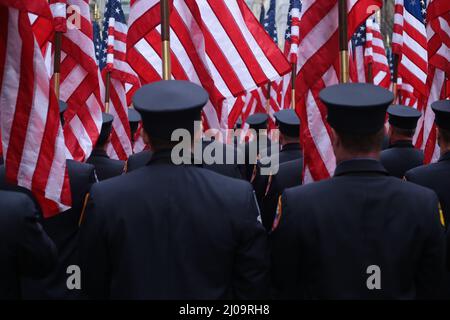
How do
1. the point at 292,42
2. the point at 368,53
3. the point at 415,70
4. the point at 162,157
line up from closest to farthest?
the point at 162,157 → the point at 415,70 → the point at 292,42 → the point at 368,53

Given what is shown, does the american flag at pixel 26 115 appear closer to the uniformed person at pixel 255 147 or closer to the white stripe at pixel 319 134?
the white stripe at pixel 319 134

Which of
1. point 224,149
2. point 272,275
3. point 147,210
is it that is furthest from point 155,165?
point 224,149

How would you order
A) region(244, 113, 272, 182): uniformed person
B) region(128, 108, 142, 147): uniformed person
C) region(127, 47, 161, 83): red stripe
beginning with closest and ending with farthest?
region(127, 47, 161, 83): red stripe
region(244, 113, 272, 182): uniformed person
region(128, 108, 142, 147): uniformed person

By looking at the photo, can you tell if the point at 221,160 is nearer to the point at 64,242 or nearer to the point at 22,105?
the point at 64,242

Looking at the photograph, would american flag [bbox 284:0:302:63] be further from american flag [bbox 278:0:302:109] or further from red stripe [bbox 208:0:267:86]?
red stripe [bbox 208:0:267:86]

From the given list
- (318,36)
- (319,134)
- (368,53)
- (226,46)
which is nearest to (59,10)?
(226,46)

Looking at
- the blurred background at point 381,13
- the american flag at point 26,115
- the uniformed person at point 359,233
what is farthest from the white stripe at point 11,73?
the blurred background at point 381,13

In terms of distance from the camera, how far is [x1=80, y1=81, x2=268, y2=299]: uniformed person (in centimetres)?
292

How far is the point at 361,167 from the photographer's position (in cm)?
309

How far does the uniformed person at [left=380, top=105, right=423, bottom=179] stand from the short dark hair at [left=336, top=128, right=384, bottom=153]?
3.09 m

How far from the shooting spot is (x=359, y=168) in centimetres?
309

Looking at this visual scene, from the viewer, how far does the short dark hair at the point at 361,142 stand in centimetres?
314

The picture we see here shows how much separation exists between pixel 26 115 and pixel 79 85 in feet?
8.66

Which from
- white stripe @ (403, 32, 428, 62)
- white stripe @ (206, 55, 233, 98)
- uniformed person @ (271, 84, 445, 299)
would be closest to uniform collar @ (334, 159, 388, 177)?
uniformed person @ (271, 84, 445, 299)
